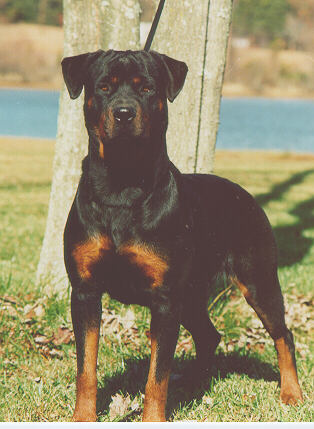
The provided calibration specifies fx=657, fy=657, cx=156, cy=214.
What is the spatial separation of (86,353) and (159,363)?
1.28 ft

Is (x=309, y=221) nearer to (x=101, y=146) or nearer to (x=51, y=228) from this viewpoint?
(x=51, y=228)

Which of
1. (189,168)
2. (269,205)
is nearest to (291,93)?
(269,205)

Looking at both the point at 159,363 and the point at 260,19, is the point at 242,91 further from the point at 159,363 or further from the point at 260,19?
the point at 159,363

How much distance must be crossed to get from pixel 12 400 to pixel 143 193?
1.54 metres

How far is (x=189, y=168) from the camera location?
18.1 feet

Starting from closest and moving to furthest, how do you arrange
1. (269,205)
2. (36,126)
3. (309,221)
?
(309,221)
(269,205)
(36,126)

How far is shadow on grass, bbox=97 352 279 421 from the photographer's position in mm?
4125

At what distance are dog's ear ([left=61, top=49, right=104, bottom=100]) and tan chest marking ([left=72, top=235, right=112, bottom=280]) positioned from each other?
82 centimetres

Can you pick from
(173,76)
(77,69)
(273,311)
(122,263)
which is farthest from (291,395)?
(77,69)

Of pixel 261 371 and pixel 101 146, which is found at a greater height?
pixel 101 146

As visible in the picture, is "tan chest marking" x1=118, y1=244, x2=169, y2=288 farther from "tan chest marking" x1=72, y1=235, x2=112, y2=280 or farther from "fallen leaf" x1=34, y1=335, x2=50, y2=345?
"fallen leaf" x1=34, y1=335, x2=50, y2=345

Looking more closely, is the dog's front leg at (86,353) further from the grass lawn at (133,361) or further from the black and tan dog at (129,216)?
the grass lawn at (133,361)

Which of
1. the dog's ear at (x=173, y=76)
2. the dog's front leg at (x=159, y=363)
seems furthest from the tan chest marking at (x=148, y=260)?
the dog's ear at (x=173, y=76)

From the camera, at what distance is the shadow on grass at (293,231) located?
28.2 ft
